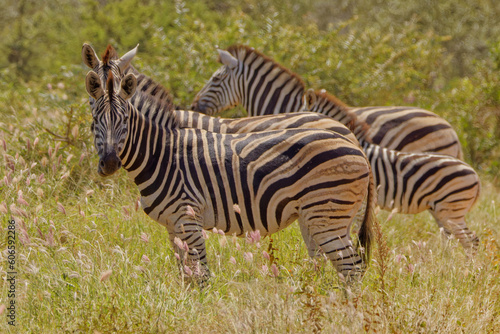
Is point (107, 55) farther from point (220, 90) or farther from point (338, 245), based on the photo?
point (220, 90)

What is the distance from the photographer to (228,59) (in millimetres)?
9227

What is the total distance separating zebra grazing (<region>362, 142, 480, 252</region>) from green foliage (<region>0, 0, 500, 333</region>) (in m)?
0.30

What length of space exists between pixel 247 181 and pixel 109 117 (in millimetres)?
1249

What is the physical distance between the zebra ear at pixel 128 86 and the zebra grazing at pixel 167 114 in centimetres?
15

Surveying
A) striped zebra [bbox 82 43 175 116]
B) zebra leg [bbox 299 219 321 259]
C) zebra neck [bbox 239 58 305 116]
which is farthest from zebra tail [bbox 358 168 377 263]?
zebra neck [bbox 239 58 305 116]

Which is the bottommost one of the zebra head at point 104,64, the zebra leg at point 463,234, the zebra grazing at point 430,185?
the zebra leg at point 463,234

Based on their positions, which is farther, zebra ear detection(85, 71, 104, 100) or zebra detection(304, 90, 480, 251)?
zebra detection(304, 90, 480, 251)

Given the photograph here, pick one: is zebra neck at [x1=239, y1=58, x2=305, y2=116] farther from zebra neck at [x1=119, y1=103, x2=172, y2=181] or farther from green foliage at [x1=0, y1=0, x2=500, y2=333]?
zebra neck at [x1=119, y1=103, x2=172, y2=181]

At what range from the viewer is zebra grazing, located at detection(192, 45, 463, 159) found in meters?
8.95

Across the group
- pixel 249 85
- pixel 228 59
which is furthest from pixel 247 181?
pixel 228 59

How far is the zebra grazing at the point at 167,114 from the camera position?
16.9 feet

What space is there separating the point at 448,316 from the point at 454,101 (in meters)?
9.15

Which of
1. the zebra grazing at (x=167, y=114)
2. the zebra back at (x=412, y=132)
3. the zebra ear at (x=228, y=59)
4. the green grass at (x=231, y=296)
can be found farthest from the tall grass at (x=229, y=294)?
the zebra ear at (x=228, y=59)

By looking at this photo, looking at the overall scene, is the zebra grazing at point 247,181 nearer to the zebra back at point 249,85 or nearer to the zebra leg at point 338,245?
the zebra leg at point 338,245
